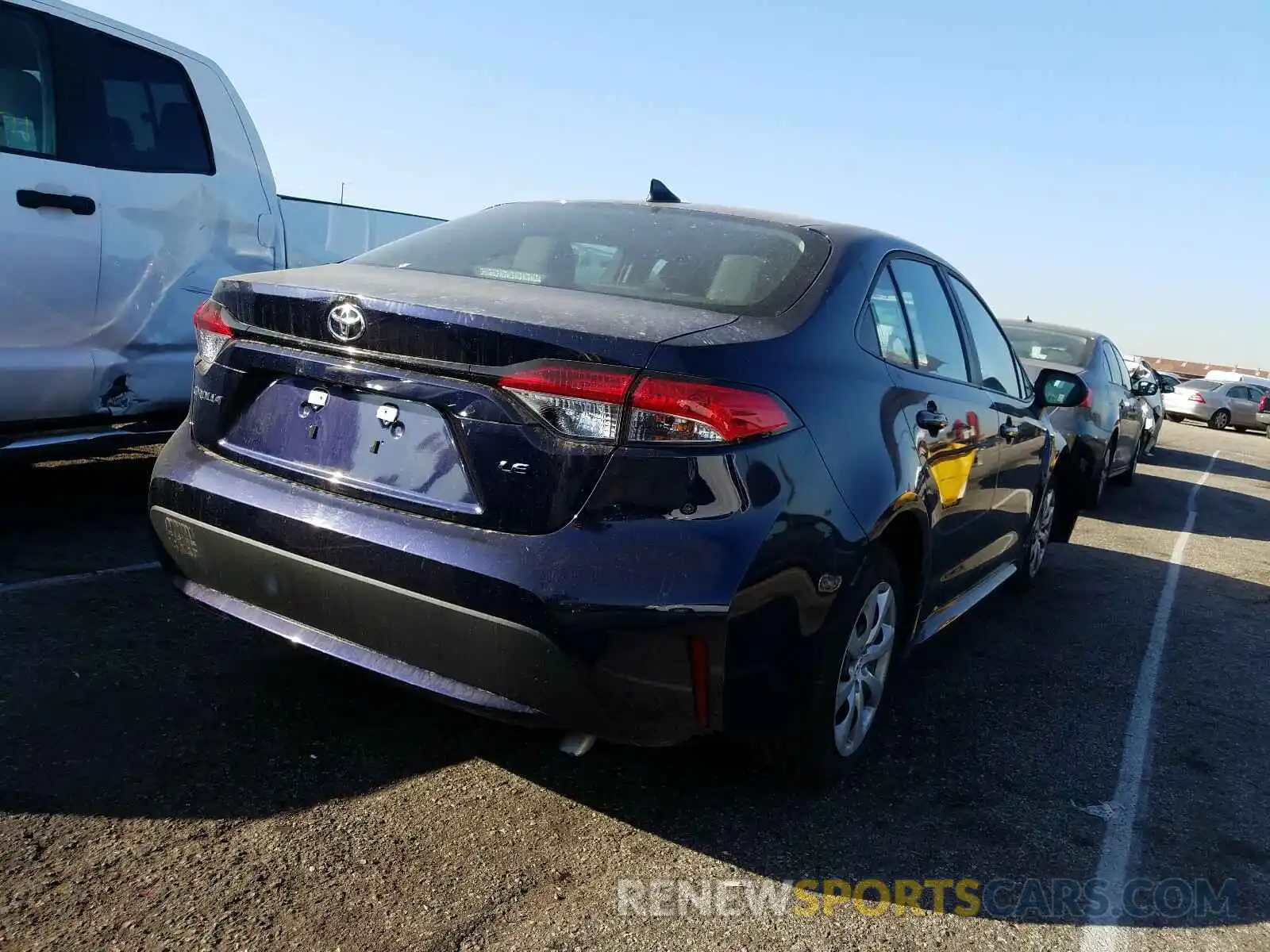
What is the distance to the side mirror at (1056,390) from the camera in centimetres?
527

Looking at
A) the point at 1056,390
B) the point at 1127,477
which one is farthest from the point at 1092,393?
the point at 1127,477

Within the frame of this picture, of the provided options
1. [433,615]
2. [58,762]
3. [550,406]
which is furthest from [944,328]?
[58,762]

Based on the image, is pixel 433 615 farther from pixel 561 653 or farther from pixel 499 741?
pixel 499 741

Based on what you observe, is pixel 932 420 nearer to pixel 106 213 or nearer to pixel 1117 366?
pixel 106 213

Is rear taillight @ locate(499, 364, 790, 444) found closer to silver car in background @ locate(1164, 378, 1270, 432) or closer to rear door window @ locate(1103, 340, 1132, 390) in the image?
rear door window @ locate(1103, 340, 1132, 390)

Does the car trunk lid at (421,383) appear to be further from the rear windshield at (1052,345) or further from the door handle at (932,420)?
the rear windshield at (1052,345)

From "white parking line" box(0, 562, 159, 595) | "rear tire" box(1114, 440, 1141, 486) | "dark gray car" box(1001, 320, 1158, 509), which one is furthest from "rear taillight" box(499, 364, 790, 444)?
"rear tire" box(1114, 440, 1141, 486)

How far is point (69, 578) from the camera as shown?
4.30 m

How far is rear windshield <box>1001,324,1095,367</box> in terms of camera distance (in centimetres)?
924

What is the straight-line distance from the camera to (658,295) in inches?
119

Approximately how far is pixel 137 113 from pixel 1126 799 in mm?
4821

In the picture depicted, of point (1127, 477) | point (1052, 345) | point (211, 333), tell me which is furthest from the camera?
point (1127, 477)

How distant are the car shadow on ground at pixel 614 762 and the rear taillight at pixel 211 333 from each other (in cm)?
100

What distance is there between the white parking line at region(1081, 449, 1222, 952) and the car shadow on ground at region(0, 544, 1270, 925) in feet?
0.15
